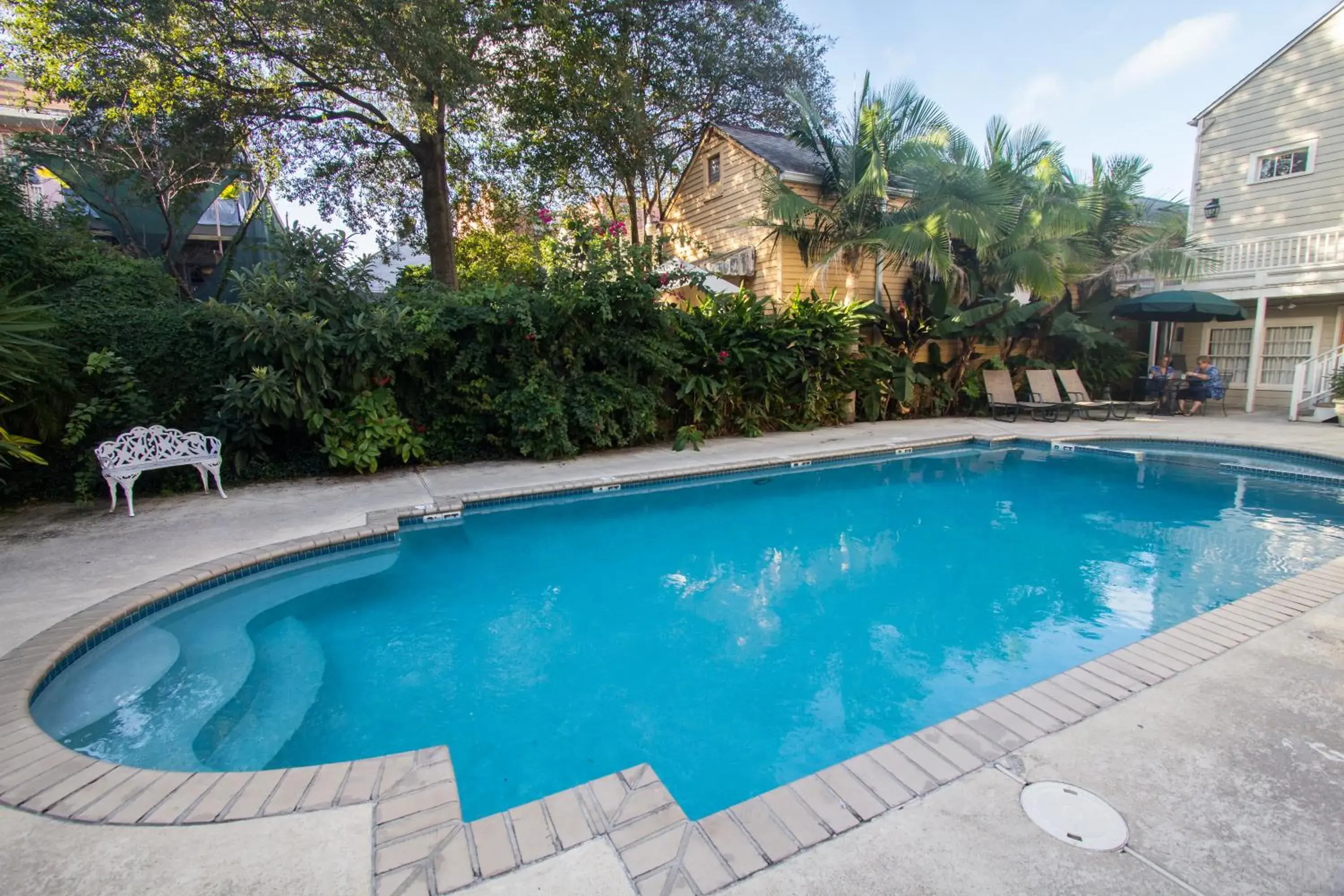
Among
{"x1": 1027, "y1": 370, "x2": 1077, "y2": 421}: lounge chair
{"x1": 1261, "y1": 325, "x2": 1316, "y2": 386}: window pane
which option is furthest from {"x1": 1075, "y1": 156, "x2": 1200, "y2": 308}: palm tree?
{"x1": 1027, "y1": 370, "x2": 1077, "y2": 421}: lounge chair

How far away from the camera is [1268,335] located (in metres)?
14.1

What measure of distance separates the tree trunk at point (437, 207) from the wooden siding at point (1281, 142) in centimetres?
1679

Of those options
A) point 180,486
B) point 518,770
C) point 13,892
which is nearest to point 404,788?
point 518,770

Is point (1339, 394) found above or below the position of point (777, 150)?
below

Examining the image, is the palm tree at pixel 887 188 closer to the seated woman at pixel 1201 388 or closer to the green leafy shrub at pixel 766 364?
the green leafy shrub at pixel 766 364

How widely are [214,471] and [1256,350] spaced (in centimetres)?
1817

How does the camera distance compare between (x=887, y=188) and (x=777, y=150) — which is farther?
(x=777, y=150)

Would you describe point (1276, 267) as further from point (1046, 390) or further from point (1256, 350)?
point (1046, 390)

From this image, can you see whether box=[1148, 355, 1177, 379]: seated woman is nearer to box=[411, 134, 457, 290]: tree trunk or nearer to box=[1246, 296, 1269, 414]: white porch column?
box=[1246, 296, 1269, 414]: white porch column

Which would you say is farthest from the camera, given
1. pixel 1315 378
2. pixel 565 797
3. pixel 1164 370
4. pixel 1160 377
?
pixel 1164 370

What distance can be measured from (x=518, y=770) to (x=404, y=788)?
0.79m

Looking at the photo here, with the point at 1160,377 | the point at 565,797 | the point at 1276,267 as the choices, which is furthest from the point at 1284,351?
the point at 565,797

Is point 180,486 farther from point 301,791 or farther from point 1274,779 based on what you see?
point 1274,779

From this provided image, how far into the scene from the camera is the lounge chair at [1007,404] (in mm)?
12688
